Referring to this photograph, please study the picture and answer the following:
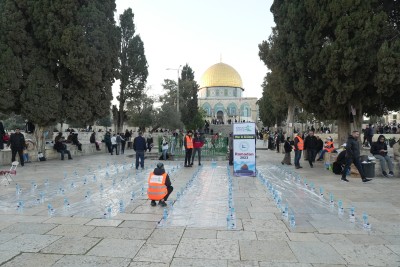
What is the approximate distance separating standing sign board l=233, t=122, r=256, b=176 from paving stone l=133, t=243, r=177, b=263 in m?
7.14

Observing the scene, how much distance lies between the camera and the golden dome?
82.4 m

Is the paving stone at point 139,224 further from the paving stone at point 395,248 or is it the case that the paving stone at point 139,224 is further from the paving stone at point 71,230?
the paving stone at point 395,248

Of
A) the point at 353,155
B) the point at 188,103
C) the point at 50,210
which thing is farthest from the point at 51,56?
the point at 188,103

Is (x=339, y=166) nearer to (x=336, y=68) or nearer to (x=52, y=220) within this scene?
(x=336, y=68)

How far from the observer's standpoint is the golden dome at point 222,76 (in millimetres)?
82438

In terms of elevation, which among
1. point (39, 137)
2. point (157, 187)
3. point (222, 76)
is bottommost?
point (157, 187)

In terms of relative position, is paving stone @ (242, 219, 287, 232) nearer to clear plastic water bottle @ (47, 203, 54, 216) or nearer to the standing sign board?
clear plastic water bottle @ (47, 203, 54, 216)

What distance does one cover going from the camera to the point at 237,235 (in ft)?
16.9

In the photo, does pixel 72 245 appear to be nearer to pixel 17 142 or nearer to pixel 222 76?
pixel 17 142

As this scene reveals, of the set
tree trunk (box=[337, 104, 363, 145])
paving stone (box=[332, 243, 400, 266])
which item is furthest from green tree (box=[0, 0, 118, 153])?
paving stone (box=[332, 243, 400, 266])

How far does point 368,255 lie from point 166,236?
8.91 ft

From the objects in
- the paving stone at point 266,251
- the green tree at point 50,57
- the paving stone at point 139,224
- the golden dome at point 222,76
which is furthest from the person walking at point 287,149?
the golden dome at point 222,76

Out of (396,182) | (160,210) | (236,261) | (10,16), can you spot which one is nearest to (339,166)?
(396,182)

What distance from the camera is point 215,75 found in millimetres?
82938
